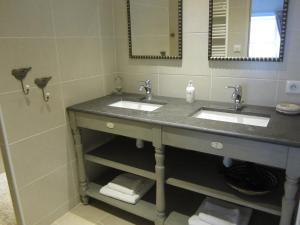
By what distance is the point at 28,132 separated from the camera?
1.65m

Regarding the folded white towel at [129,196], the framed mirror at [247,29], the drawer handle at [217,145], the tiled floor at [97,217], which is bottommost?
the tiled floor at [97,217]

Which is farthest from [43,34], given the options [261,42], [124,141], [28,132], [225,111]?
[261,42]

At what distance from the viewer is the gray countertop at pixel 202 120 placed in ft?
4.12

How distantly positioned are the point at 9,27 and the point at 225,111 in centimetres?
141

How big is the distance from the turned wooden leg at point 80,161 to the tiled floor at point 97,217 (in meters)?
0.09

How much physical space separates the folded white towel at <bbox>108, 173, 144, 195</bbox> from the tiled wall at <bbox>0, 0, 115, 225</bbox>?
1.13 feet

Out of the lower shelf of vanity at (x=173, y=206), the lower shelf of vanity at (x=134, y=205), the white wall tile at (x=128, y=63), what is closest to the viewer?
the lower shelf of vanity at (x=173, y=206)

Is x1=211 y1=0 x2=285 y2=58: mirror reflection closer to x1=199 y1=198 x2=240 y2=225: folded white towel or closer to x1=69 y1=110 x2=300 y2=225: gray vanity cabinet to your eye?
Answer: x1=69 y1=110 x2=300 y2=225: gray vanity cabinet

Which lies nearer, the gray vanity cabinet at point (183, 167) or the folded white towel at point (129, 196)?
the gray vanity cabinet at point (183, 167)

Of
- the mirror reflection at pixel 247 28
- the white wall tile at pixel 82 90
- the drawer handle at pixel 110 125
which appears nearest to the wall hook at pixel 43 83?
the white wall tile at pixel 82 90

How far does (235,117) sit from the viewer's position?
5.59ft

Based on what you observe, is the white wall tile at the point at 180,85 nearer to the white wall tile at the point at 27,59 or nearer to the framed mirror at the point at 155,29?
the framed mirror at the point at 155,29

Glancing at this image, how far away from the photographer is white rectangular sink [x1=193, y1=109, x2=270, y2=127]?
1.61 meters

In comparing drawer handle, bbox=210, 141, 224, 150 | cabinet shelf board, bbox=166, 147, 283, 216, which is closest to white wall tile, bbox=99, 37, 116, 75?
cabinet shelf board, bbox=166, 147, 283, 216
